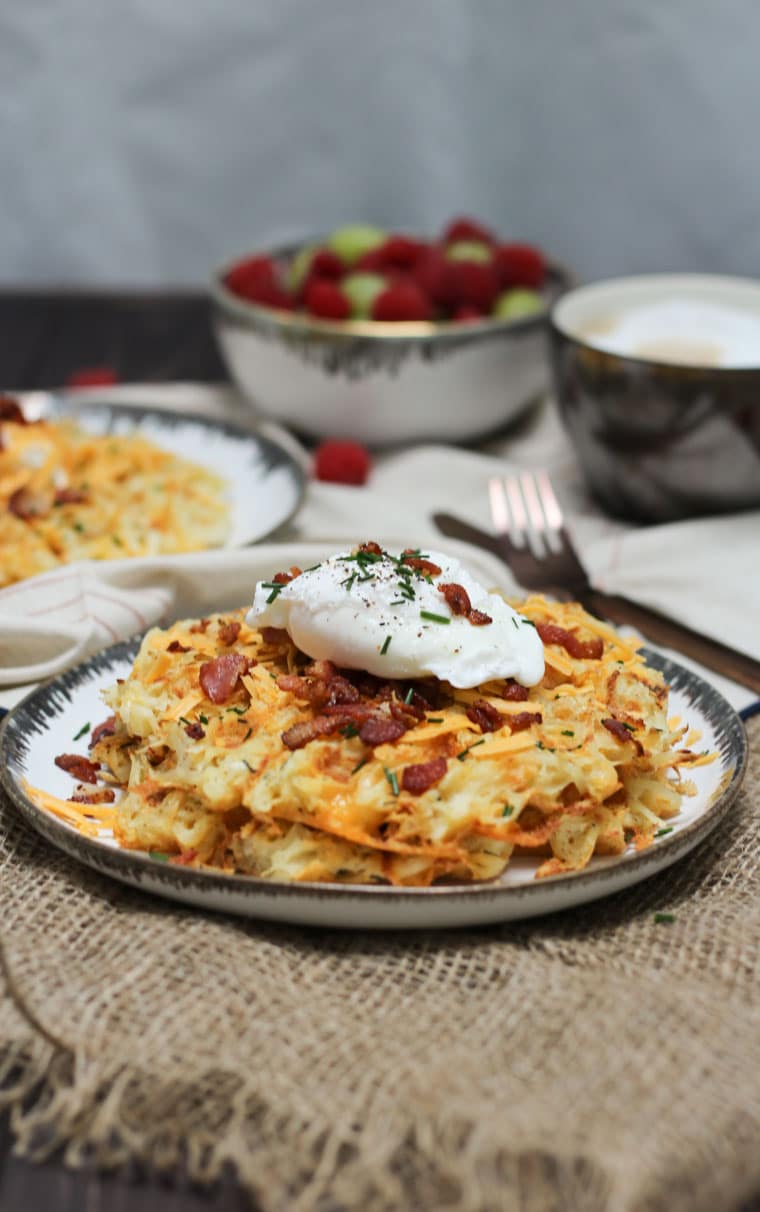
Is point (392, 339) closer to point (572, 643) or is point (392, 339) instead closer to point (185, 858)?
point (572, 643)

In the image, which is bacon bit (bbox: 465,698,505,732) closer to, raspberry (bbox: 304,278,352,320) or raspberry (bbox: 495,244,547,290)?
raspberry (bbox: 304,278,352,320)

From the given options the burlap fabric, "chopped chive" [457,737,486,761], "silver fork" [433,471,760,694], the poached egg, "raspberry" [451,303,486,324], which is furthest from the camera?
"raspberry" [451,303,486,324]

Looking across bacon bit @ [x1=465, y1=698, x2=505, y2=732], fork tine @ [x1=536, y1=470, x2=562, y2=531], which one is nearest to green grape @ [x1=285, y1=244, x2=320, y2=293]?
fork tine @ [x1=536, y1=470, x2=562, y2=531]

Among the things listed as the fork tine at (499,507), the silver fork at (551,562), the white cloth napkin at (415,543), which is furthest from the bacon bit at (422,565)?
the fork tine at (499,507)

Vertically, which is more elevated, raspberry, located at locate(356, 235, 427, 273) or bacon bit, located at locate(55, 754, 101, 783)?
raspberry, located at locate(356, 235, 427, 273)

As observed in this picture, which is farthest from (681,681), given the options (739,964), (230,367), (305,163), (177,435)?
(305,163)
